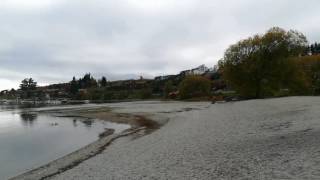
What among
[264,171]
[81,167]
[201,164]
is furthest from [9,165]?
[264,171]

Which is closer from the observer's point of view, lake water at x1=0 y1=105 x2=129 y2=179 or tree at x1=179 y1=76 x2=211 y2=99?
lake water at x1=0 y1=105 x2=129 y2=179

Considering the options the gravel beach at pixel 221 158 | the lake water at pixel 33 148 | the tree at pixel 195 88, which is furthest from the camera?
the tree at pixel 195 88

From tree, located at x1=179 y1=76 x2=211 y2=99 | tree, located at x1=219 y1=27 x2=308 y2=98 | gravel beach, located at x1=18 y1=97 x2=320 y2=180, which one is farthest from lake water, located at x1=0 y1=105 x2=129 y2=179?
tree, located at x1=179 y1=76 x2=211 y2=99

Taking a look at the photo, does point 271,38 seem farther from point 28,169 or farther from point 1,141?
point 28,169

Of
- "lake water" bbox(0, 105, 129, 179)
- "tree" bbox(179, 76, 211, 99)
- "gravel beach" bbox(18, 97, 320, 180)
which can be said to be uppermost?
"tree" bbox(179, 76, 211, 99)

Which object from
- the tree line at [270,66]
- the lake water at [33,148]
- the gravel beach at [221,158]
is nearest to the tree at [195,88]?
the tree line at [270,66]

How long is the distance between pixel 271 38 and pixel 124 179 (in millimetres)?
81793

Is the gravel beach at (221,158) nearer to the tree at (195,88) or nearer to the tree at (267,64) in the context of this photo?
the tree at (267,64)

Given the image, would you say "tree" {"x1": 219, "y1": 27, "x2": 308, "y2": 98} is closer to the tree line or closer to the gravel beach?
the tree line

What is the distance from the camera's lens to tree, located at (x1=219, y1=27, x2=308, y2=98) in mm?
91812

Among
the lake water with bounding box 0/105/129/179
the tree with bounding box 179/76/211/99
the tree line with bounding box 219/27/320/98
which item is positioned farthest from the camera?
the tree with bounding box 179/76/211/99

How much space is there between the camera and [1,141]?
4262 cm

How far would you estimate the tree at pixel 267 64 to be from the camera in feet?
301

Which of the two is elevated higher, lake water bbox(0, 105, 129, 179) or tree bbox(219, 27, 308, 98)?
tree bbox(219, 27, 308, 98)
